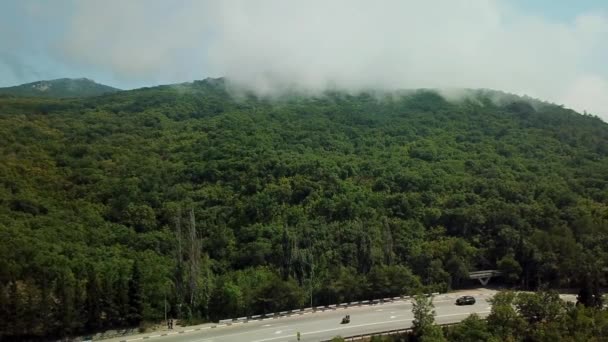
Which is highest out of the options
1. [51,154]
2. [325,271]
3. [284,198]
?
[51,154]

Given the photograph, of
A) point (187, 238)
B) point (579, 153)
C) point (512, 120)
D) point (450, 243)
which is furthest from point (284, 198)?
point (512, 120)

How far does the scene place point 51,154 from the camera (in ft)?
200

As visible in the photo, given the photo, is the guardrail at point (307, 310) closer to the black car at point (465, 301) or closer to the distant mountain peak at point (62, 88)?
the black car at point (465, 301)

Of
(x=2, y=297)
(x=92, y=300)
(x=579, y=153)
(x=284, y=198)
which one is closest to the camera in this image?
(x=2, y=297)

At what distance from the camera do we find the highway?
32188 mm

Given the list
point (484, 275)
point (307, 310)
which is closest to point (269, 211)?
point (307, 310)

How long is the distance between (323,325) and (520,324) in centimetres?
1131

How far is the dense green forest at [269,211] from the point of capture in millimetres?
38000

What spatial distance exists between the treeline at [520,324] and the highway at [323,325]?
2595mm

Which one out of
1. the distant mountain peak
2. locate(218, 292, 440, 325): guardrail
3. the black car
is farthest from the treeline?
the distant mountain peak

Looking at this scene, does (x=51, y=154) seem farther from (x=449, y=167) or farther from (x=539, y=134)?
(x=539, y=134)

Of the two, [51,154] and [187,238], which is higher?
[51,154]

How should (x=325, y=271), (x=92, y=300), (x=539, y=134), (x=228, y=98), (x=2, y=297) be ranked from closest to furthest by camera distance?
1. (x=2, y=297)
2. (x=92, y=300)
3. (x=325, y=271)
4. (x=539, y=134)
5. (x=228, y=98)

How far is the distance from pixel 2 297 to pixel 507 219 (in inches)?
1541
